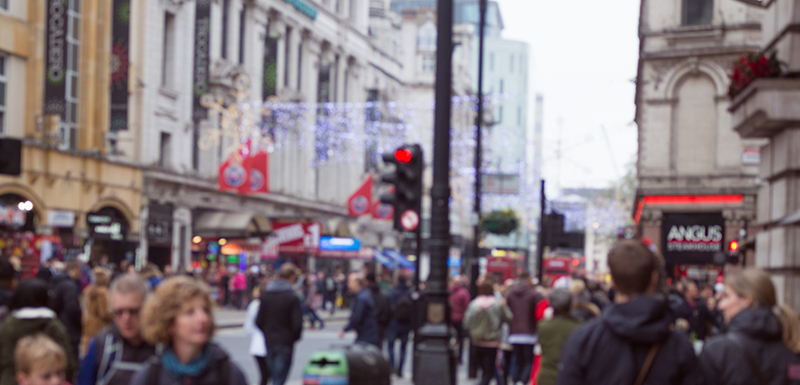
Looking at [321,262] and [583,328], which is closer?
[583,328]

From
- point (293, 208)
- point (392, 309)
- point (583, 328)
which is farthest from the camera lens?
point (293, 208)

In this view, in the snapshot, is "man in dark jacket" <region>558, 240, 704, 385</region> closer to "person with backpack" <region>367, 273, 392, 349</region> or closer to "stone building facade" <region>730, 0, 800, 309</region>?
"stone building facade" <region>730, 0, 800, 309</region>

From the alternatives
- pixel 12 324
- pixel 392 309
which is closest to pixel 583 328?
pixel 12 324

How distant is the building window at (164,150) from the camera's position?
4359 centimetres

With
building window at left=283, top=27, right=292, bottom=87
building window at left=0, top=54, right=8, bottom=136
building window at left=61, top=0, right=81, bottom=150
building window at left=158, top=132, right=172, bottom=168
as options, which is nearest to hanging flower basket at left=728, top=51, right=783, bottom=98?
building window at left=0, top=54, right=8, bottom=136

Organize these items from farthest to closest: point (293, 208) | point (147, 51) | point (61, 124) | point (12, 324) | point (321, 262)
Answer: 1. point (321, 262)
2. point (293, 208)
3. point (147, 51)
4. point (61, 124)
5. point (12, 324)

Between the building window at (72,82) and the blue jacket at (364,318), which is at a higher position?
the building window at (72,82)

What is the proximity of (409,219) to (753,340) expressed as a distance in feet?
30.9

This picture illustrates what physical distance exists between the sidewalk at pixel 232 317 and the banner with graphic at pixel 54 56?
796cm

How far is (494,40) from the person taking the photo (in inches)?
5748

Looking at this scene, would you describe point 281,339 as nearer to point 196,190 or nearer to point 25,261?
point 25,261

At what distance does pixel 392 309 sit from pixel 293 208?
38.6 meters

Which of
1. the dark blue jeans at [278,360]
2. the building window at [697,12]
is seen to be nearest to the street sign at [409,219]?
the dark blue jeans at [278,360]

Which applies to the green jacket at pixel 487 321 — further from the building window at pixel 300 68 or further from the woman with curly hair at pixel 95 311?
the building window at pixel 300 68
